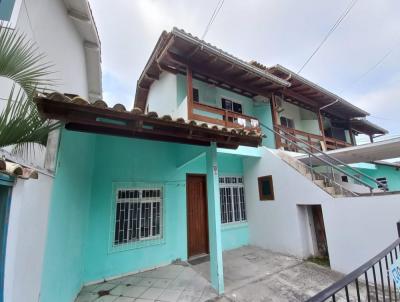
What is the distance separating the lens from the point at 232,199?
7406 millimetres

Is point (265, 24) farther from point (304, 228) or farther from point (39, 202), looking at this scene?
point (39, 202)

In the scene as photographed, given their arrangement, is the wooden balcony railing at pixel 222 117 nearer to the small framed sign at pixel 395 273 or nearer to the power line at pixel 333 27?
the power line at pixel 333 27

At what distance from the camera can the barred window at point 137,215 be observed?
494 cm

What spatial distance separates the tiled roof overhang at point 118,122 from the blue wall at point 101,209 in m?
0.43

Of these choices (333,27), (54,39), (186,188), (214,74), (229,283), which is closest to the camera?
(54,39)

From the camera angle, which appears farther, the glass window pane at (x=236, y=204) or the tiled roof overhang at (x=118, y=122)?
the glass window pane at (x=236, y=204)

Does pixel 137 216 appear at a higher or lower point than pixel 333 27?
lower

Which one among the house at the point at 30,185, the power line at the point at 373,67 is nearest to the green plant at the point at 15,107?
the house at the point at 30,185

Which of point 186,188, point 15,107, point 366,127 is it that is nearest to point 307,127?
point 366,127

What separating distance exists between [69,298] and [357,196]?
6401 mm

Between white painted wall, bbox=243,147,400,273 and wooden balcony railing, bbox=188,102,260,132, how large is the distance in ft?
3.96

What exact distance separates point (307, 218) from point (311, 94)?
259 inches

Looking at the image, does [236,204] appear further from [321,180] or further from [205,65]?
[205,65]

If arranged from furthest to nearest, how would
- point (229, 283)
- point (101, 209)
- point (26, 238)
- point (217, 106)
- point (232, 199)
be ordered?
point (217, 106) < point (232, 199) < point (101, 209) < point (229, 283) < point (26, 238)
